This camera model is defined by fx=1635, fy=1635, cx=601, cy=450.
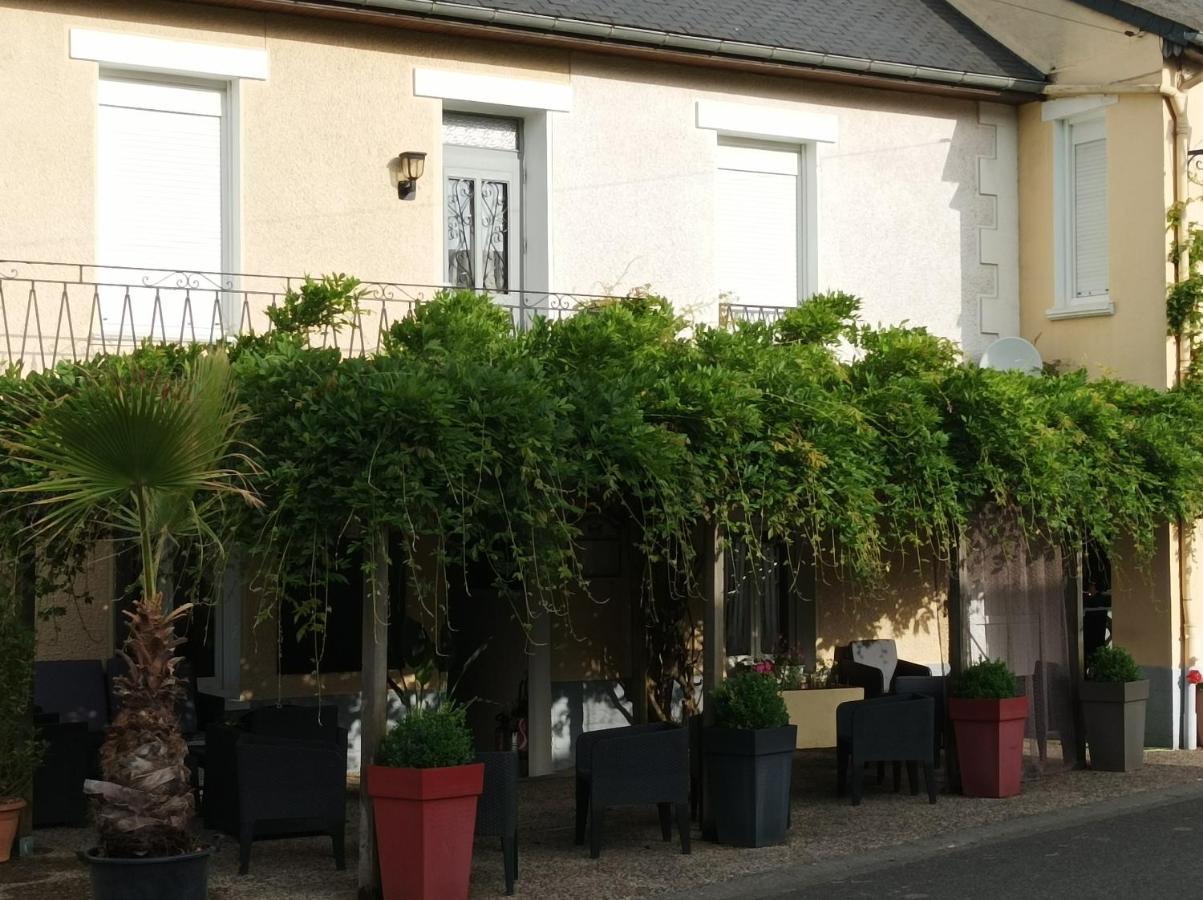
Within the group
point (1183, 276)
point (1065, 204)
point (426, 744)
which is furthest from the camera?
point (1065, 204)

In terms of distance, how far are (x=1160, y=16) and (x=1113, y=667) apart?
5.46m

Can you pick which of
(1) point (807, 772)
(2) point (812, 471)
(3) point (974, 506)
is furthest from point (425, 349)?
(1) point (807, 772)

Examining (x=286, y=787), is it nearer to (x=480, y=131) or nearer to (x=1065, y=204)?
(x=480, y=131)

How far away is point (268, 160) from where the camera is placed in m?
11.5

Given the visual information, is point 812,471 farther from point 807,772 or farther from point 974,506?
point 807,772

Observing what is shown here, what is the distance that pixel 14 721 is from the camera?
29.8 feet

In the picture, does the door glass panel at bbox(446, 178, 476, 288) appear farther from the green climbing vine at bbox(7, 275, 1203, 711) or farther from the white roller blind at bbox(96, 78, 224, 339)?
the white roller blind at bbox(96, 78, 224, 339)

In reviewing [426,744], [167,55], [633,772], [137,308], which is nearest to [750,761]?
[633,772]

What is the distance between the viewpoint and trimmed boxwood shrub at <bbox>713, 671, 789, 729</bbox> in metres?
9.72

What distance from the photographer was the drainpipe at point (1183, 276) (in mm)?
13641

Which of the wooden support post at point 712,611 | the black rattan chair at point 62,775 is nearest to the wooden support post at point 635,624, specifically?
the wooden support post at point 712,611

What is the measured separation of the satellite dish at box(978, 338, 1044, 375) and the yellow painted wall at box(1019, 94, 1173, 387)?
0.62 meters

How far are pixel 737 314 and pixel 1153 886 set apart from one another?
611 cm

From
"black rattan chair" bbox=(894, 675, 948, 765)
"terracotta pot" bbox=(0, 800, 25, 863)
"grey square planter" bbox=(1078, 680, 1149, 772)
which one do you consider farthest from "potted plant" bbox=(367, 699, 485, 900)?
"grey square planter" bbox=(1078, 680, 1149, 772)
